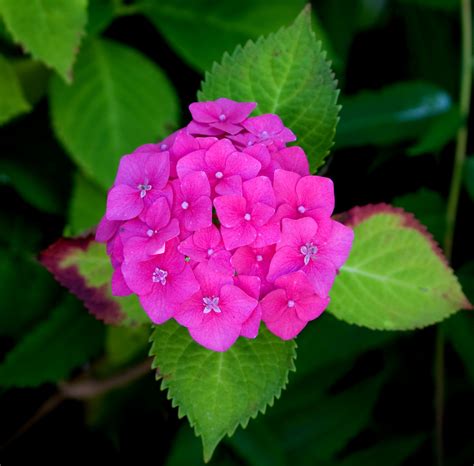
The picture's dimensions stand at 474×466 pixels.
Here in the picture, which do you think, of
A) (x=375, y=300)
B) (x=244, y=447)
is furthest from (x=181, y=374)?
(x=244, y=447)

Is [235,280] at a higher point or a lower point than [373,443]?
higher

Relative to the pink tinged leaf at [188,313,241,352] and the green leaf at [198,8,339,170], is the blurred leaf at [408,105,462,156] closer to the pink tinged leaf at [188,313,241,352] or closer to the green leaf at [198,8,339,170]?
the green leaf at [198,8,339,170]

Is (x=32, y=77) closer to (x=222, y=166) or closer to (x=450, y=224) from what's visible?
(x=222, y=166)

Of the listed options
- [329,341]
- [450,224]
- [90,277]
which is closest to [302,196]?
[90,277]

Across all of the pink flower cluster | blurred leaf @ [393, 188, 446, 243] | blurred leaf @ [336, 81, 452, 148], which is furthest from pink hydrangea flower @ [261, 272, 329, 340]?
blurred leaf @ [336, 81, 452, 148]

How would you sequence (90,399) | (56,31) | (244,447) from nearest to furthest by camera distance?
(56,31)
(244,447)
(90,399)

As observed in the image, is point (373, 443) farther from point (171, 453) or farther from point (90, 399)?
point (90, 399)
